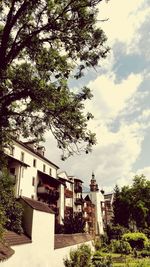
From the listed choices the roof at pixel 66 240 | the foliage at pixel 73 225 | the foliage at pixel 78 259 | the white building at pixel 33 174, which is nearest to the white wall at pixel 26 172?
the white building at pixel 33 174

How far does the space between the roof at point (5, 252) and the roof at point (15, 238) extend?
0.45 metres

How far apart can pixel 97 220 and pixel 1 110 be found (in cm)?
6865

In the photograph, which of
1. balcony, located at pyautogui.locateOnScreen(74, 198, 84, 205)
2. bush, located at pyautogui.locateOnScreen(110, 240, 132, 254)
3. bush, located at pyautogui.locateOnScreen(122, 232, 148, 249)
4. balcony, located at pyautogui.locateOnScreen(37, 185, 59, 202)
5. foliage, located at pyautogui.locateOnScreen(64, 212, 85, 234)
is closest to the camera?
foliage, located at pyautogui.locateOnScreen(64, 212, 85, 234)

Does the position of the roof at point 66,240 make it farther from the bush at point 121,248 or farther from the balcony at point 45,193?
the balcony at point 45,193

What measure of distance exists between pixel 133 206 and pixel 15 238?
65.2m

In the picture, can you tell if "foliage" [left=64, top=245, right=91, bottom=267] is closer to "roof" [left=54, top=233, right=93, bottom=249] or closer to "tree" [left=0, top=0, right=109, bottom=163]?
"roof" [left=54, top=233, right=93, bottom=249]

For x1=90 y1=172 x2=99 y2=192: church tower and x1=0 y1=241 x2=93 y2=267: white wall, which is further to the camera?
x1=90 y1=172 x2=99 y2=192: church tower

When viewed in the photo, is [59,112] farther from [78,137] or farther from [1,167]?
[1,167]

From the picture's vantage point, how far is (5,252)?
13.2 m

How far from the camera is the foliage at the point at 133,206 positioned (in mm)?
73938

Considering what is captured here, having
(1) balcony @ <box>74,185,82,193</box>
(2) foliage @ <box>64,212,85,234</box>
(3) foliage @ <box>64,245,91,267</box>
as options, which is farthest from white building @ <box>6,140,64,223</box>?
(3) foliage @ <box>64,245,91,267</box>

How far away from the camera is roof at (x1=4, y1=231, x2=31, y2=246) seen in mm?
14688

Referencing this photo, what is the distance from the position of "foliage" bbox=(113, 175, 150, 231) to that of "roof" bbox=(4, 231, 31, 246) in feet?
196

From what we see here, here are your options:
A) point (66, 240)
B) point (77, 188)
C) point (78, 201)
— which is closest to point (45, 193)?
point (66, 240)
